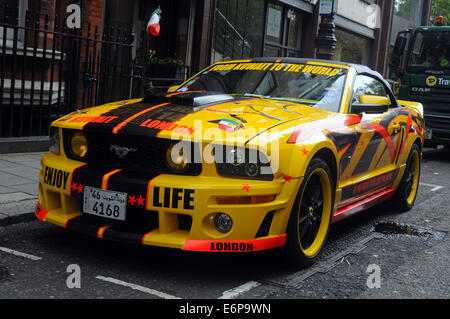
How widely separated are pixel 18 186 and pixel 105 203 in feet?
7.89

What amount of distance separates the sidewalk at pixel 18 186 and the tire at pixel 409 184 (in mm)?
3842

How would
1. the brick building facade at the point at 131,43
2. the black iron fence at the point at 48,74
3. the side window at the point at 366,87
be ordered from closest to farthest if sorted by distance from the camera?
the side window at the point at 366,87 < the black iron fence at the point at 48,74 < the brick building facade at the point at 131,43

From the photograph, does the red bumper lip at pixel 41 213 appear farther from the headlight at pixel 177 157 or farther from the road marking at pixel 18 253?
the headlight at pixel 177 157

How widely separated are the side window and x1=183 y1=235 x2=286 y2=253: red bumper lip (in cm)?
195

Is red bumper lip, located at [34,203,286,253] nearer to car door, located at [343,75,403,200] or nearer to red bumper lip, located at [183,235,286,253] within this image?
red bumper lip, located at [183,235,286,253]

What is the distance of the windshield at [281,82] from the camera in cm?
487

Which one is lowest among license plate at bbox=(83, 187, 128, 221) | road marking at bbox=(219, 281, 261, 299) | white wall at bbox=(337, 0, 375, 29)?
road marking at bbox=(219, 281, 261, 299)

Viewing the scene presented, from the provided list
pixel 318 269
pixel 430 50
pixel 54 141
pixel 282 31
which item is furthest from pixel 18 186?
pixel 282 31

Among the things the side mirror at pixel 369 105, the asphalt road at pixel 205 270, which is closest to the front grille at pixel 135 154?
the asphalt road at pixel 205 270

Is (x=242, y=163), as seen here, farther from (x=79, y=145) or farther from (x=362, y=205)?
(x=362, y=205)

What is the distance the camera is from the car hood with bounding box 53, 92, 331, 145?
3.64 meters

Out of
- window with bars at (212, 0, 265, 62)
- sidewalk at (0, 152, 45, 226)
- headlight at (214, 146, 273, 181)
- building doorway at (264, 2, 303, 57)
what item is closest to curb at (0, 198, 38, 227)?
sidewalk at (0, 152, 45, 226)
